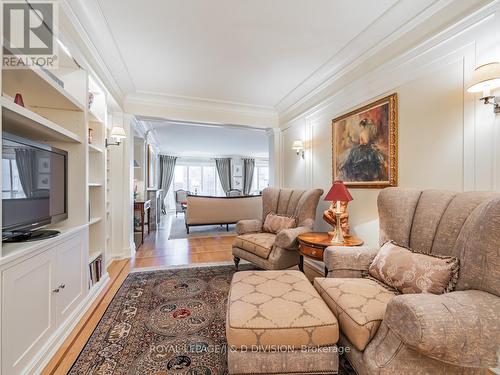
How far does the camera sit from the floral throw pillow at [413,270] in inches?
48.7

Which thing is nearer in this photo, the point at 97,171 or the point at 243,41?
the point at 243,41

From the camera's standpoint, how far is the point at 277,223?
306 cm

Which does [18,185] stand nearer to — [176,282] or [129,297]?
[129,297]

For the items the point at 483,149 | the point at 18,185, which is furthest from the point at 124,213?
the point at 483,149

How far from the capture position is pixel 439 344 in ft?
2.96

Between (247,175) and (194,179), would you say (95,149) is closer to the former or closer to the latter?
(194,179)

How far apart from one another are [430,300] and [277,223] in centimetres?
210

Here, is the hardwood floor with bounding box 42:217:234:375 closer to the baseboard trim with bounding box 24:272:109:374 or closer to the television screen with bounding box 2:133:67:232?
the baseboard trim with bounding box 24:272:109:374

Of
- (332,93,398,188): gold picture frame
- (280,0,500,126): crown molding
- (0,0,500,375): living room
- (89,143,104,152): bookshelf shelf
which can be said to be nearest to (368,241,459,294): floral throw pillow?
(0,0,500,375): living room

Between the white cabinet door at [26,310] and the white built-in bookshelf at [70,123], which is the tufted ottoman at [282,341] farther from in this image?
the white built-in bookshelf at [70,123]

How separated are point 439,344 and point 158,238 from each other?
4.86 meters

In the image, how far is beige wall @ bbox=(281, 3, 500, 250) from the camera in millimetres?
1486

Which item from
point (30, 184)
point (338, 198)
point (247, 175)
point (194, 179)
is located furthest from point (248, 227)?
point (247, 175)

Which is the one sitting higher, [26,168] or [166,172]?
[166,172]
